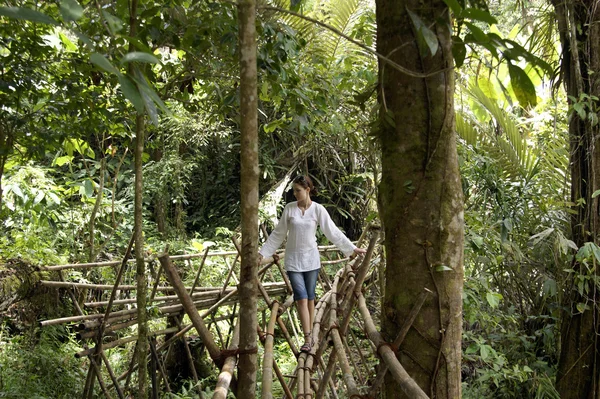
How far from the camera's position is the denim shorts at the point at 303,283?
325 cm

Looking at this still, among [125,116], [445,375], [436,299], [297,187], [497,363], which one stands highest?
[125,116]

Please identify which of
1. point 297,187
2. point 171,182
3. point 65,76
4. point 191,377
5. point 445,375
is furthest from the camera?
point 171,182

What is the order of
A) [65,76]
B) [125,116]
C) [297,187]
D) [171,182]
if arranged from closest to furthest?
[65,76]
[125,116]
[297,187]
[171,182]

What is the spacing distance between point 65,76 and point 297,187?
1.34 metres

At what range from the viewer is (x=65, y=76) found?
2.41 m

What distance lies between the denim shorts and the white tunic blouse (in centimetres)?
4

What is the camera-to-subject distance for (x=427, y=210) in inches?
58.7

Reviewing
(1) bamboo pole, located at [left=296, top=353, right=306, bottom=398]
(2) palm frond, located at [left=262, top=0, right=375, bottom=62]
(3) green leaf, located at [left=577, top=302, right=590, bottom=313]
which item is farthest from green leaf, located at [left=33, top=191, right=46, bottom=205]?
(3) green leaf, located at [left=577, top=302, right=590, bottom=313]

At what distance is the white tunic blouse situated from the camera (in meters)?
3.23

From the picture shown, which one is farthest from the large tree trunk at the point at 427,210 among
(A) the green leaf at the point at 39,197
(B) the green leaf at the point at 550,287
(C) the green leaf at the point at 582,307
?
(A) the green leaf at the point at 39,197

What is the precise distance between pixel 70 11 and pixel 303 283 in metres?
2.69

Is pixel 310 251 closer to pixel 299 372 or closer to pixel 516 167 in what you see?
pixel 299 372

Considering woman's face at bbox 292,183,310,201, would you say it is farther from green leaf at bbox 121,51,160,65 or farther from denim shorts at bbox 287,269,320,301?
green leaf at bbox 121,51,160,65

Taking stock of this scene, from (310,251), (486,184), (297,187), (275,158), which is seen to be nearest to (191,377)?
Answer: (310,251)
